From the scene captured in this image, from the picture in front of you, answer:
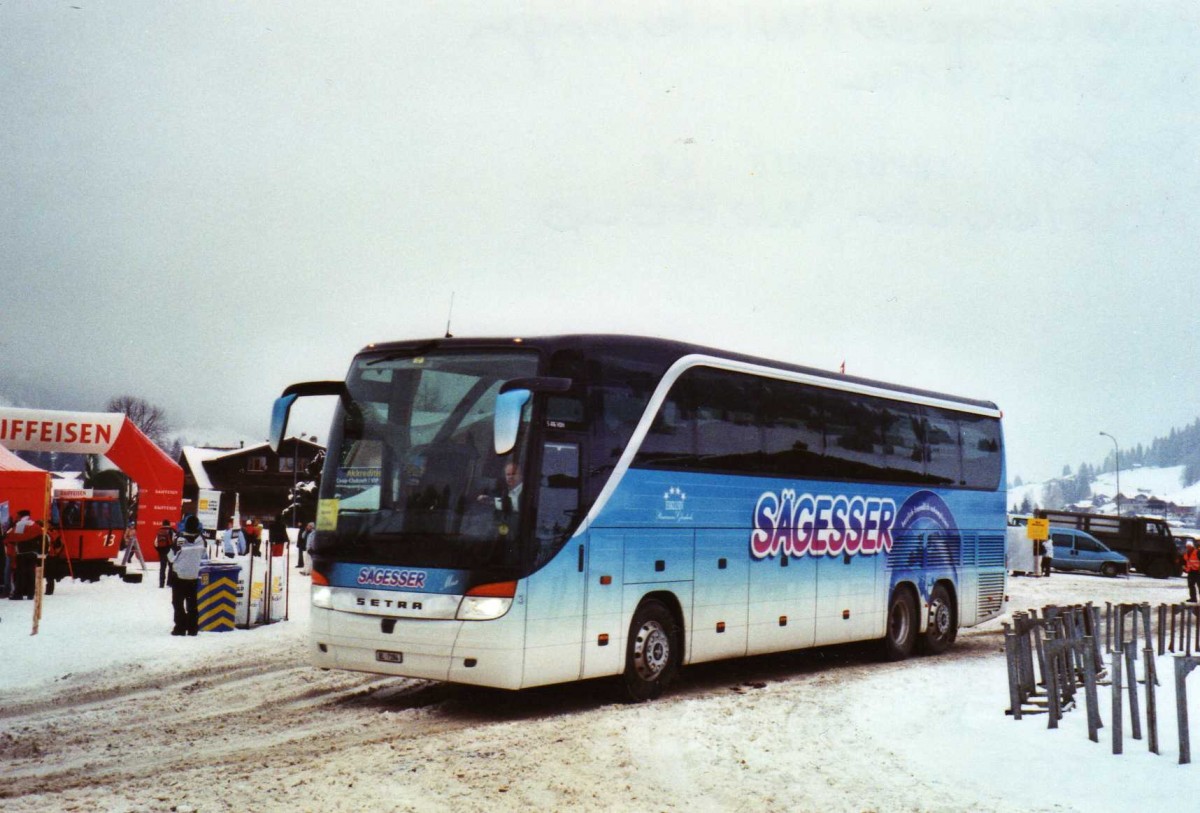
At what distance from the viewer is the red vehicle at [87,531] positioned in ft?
100

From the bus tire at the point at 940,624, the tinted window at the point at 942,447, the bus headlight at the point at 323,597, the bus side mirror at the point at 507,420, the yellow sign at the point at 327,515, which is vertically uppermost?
the tinted window at the point at 942,447

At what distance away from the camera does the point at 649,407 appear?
11.7 m

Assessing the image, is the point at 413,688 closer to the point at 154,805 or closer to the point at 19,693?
the point at 19,693

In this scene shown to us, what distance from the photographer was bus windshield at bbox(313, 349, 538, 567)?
1032 cm

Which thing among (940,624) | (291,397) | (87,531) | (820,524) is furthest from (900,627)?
(87,531)

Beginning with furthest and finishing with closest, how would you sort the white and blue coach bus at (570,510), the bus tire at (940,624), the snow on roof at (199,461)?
1. the snow on roof at (199,461)
2. the bus tire at (940,624)
3. the white and blue coach bus at (570,510)

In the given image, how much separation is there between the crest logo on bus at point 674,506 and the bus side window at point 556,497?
138 cm

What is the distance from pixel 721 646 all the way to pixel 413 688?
11.4ft

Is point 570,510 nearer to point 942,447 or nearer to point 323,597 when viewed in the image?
point 323,597

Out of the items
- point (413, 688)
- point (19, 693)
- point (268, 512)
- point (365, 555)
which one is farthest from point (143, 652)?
point (268, 512)

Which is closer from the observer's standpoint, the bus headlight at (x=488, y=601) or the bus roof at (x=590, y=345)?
the bus headlight at (x=488, y=601)

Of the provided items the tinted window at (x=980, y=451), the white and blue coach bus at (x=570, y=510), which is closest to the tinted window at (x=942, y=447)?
the tinted window at (x=980, y=451)

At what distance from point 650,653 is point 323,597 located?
337cm

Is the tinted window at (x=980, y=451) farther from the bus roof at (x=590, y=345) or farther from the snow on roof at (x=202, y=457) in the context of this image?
the snow on roof at (x=202, y=457)
